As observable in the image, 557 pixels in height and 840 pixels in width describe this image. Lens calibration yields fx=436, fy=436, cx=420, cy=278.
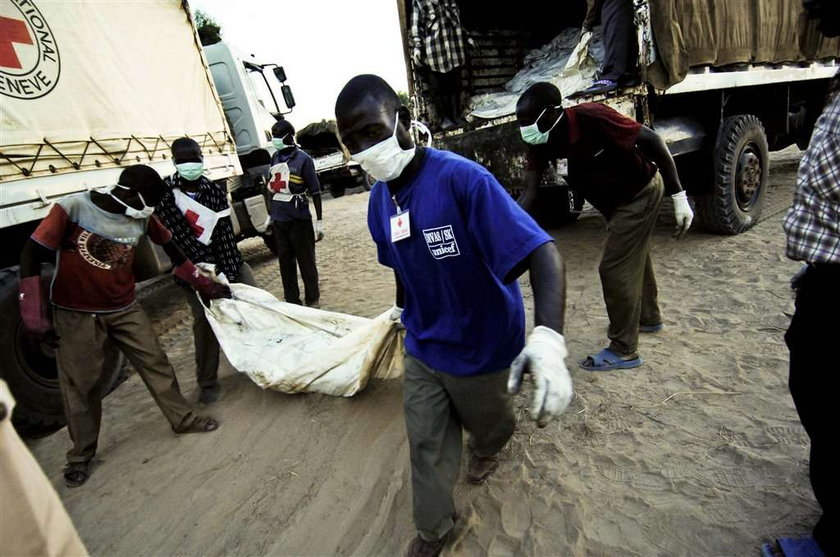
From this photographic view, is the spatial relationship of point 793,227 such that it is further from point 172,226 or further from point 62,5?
point 62,5

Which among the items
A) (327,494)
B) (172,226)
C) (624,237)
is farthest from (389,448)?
(172,226)

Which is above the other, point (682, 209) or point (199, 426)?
point (682, 209)

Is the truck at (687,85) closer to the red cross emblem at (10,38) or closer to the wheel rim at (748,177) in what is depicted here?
the wheel rim at (748,177)

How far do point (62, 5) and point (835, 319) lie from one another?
17.3 ft

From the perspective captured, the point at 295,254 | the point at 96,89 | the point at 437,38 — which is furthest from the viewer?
the point at 437,38

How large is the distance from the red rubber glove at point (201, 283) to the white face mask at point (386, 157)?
1.92m

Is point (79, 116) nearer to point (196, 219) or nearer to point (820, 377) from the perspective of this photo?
point (196, 219)

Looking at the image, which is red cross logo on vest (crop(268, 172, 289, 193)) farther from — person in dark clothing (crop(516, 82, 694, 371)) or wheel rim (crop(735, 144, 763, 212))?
wheel rim (crop(735, 144, 763, 212))

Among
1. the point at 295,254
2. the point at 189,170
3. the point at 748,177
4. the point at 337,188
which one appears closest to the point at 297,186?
the point at 295,254

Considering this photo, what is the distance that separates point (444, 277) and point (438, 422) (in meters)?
0.53

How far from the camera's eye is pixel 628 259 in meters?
2.60

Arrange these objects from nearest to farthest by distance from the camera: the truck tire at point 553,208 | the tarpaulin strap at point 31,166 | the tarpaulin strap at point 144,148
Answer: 1. the tarpaulin strap at point 31,166
2. the tarpaulin strap at point 144,148
3. the truck tire at point 553,208

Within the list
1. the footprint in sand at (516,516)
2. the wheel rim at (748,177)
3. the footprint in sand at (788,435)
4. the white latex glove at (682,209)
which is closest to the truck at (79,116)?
the footprint in sand at (516,516)

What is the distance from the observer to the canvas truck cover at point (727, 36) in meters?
3.57
